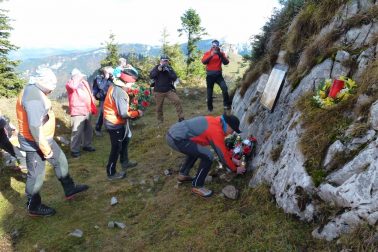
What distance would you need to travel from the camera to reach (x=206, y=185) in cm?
779

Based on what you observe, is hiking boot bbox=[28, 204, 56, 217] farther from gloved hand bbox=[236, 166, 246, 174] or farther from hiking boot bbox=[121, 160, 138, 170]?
gloved hand bbox=[236, 166, 246, 174]

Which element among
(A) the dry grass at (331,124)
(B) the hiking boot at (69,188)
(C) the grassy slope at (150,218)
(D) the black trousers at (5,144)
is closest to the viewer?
(A) the dry grass at (331,124)

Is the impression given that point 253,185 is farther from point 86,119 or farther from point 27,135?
point 86,119

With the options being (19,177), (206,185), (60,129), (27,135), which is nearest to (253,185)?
(206,185)

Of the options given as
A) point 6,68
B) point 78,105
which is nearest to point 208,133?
point 78,105

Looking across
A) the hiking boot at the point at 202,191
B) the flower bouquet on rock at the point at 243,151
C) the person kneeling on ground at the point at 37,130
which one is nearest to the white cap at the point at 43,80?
the person kneeling on ground at the point at 37,130

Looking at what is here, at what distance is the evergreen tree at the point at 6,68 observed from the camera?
92.2ft

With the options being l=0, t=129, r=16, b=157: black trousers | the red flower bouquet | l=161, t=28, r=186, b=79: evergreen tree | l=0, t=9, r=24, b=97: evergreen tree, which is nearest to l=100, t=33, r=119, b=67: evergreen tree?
l=161, t=28, r=186, b=79: evergreen tree

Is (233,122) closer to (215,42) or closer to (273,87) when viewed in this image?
(273,87)

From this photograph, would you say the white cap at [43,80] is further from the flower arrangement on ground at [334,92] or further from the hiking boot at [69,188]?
the flower arrangement on ground at [334,92]

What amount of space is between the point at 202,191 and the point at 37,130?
3691 mm

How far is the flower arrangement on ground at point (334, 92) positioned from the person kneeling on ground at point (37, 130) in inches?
206

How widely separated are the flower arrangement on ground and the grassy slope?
195 centimetres

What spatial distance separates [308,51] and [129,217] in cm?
549
